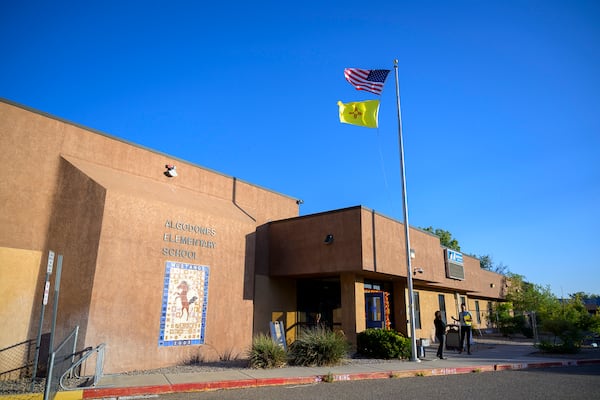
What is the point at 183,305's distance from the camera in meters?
13.4

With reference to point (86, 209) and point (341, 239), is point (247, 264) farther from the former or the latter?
point (86, 209)

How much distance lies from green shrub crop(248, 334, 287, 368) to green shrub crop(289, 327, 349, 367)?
56 cm

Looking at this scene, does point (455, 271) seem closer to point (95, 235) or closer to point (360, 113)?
point (360, 113)

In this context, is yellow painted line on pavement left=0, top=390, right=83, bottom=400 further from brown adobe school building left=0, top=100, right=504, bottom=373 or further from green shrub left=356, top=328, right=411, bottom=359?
green shrub left=356, top=328, right=411, bottom=359

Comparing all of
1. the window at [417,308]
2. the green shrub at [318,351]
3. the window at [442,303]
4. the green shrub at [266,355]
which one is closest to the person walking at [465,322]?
the window at [417,308]

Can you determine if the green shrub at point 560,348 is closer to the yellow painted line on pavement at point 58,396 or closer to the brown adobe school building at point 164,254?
the brown adobe school building at point 164,254

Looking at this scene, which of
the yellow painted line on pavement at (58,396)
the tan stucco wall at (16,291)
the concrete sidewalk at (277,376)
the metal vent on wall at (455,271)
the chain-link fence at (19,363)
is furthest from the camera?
the metal vent on wall at (455,271)

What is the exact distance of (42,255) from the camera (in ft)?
39.7

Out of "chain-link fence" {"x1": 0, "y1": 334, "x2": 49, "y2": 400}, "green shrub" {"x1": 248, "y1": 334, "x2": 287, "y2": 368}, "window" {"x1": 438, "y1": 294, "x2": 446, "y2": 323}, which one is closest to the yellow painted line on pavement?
"chain-link fence" {"x1": 0, "y1": 334, "x2": 49, "y2": 400}

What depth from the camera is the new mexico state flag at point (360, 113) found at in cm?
1609

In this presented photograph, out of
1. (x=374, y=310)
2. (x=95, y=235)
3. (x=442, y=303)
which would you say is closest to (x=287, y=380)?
(x=95, y=235)

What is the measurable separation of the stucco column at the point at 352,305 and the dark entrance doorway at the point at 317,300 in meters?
1.37

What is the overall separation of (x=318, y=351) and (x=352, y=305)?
3.79m

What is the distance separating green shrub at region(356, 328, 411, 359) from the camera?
14.8 meters
